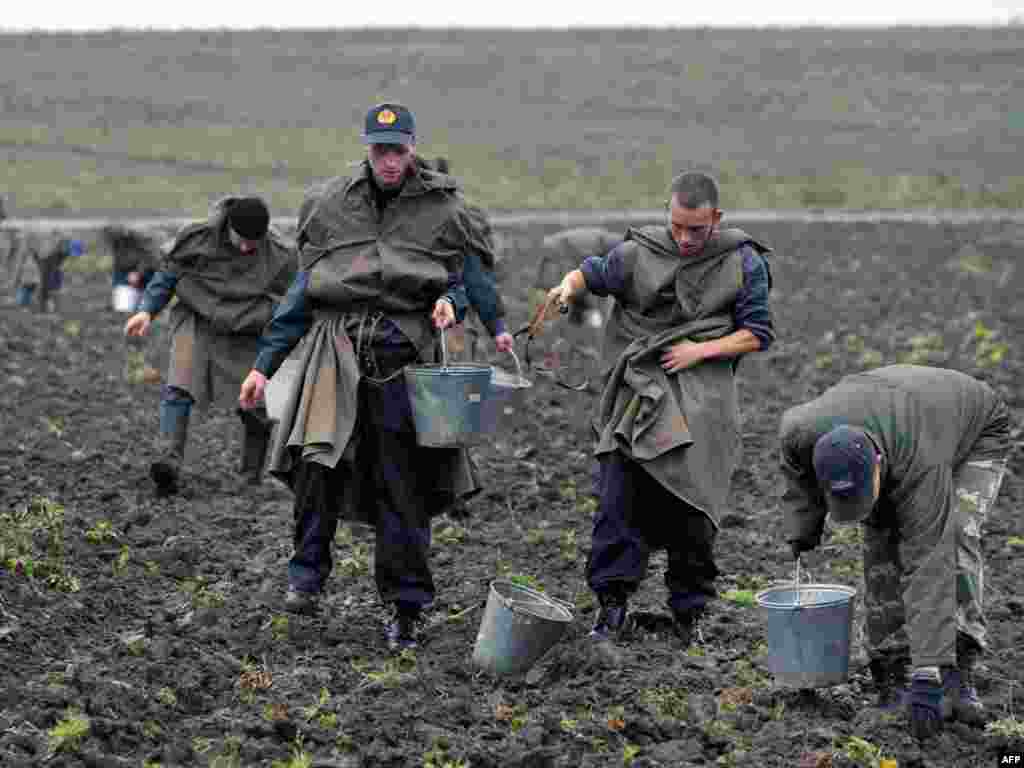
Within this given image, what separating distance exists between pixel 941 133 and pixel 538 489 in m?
42.0

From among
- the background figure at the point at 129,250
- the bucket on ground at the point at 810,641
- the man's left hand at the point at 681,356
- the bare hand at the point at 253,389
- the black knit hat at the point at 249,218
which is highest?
the black knit hat at the point at 249,218

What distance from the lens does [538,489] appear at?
10156 mm

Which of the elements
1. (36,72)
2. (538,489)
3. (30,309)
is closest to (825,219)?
(30,309)

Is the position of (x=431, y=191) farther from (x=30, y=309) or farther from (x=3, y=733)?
(x=30, y=309)

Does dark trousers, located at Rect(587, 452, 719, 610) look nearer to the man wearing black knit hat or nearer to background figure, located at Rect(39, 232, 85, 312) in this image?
the man wearing black knit hat

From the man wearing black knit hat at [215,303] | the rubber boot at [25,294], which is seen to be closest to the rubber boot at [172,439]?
the man wearing black knit hat at [215,303]

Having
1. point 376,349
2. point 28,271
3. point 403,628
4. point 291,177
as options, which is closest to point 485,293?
point 376,349

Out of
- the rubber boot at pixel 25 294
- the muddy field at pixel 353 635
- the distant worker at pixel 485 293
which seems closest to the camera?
the muddy field at pixel 353 635

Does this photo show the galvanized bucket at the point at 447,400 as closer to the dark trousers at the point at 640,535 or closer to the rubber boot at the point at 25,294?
the dark trousers at the point at 640,535

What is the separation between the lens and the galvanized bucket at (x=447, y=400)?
6.63 meters

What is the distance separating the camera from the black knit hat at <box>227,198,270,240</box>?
9.45m

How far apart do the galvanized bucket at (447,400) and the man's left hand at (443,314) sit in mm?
→ 148

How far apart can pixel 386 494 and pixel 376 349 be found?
0.53 meters

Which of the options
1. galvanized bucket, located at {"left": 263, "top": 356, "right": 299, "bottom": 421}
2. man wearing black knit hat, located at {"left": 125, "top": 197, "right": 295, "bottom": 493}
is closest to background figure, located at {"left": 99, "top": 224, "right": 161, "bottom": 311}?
man wearing black knit hat, located at {"left": 125, "top": 197, "right": 295, "bottom": 493}
